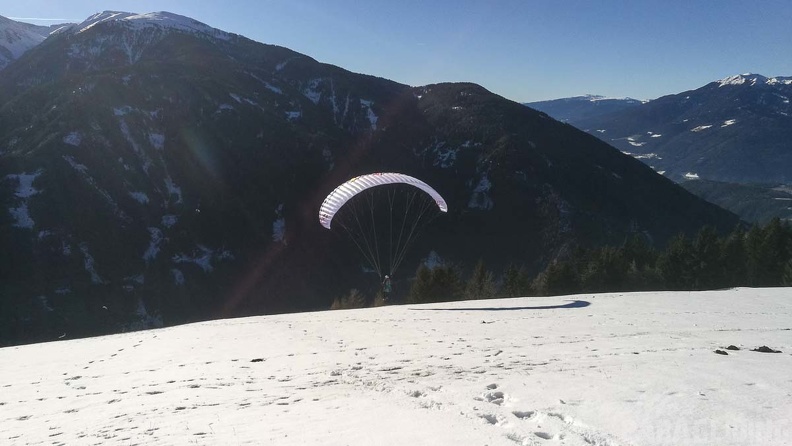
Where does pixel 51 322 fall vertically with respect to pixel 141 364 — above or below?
below

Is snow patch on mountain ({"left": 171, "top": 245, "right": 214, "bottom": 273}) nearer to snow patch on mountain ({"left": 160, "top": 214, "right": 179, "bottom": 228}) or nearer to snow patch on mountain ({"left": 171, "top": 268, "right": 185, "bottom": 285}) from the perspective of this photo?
snow patch on mountain ({"left": 171, "top": 268, "right": 185, "bottom": 285})

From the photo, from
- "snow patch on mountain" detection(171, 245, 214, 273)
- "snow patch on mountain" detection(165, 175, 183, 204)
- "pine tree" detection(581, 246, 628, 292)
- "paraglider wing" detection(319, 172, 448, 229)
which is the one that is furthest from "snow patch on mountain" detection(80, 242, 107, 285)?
"paraglider wing" detection(319, 172, 448, 229)

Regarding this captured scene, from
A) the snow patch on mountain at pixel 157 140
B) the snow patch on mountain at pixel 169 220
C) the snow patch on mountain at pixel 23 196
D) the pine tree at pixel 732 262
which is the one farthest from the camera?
the snow patch on mountain at pixel 157 140

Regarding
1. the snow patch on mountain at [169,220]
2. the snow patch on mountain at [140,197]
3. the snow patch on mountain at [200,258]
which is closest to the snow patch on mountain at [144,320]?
the snow patch on mountain at [200,258]

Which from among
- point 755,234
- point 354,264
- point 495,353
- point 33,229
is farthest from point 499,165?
point 495,353

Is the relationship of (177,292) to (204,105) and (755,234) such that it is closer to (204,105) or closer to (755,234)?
(204,105)

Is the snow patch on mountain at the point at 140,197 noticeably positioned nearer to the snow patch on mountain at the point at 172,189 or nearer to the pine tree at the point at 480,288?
the snow patch on mountain at the point at 172,189

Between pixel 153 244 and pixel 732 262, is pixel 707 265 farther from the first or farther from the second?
pixel 153 244
